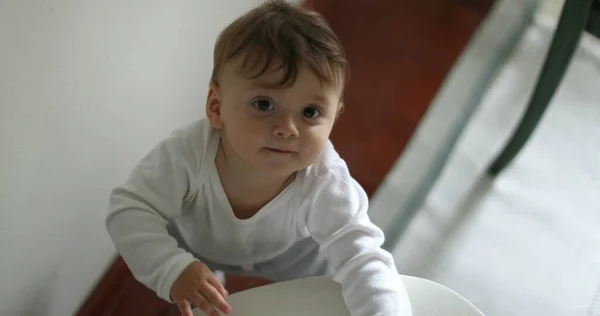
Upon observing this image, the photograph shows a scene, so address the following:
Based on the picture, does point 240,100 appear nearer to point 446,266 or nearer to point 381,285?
point 381,285

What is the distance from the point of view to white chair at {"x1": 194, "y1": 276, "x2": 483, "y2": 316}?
0.55 metres

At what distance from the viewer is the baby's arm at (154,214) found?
565 millimetres

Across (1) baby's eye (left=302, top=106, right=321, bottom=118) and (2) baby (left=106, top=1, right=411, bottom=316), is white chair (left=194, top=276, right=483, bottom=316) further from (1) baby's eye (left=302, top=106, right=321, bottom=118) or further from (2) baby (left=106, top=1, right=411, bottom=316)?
(1) baby's eye (left=302, top=106, right=321, bottom=118)

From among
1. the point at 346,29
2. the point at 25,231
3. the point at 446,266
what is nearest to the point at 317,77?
the point at 25,231

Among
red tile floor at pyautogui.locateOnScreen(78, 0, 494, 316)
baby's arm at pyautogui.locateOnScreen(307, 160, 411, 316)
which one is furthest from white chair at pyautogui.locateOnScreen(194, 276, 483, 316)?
red tile floor at pyautogui.locateOnScreen(78, 0, 494, 316)

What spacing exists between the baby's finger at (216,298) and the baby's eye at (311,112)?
176 mm

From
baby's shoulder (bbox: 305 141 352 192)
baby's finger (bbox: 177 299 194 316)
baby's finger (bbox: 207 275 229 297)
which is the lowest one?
baby's finger (bbox: 177 299 194 316)

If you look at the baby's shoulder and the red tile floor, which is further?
the red tile floor

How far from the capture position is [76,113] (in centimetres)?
63

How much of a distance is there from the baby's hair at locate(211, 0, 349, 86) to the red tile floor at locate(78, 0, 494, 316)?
0.61 metres

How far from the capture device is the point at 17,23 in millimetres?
491

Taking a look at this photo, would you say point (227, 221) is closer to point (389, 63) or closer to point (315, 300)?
point (315, 300)

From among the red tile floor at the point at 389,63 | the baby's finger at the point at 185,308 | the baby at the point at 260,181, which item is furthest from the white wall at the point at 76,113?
the red tile floor at the point at 389,63

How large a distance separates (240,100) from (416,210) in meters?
0.53
